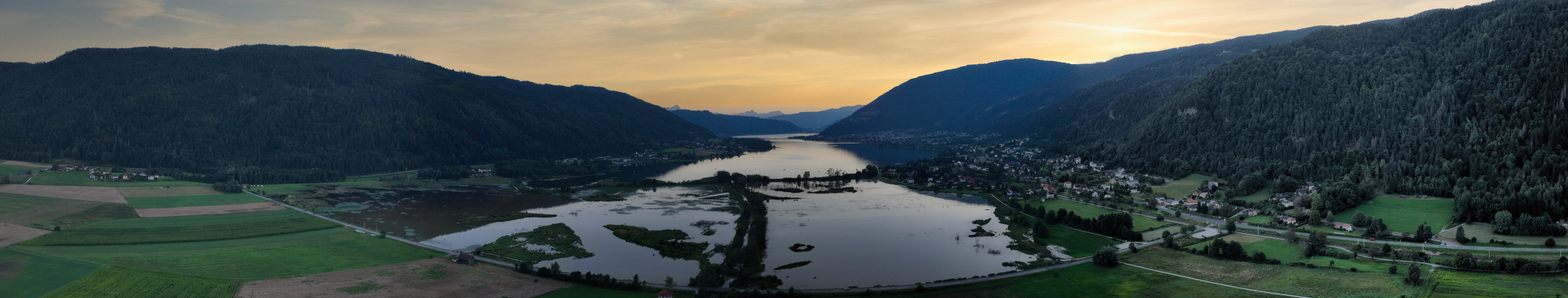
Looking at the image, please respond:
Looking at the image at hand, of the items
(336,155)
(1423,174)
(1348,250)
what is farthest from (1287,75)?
(336,155)

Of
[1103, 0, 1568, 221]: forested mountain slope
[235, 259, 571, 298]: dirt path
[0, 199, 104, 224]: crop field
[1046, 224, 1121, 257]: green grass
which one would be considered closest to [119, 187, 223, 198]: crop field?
[0, 199, 104, 224]: crop field

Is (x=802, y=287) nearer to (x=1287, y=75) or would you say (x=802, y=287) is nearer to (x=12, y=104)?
(x=1287, y=75)

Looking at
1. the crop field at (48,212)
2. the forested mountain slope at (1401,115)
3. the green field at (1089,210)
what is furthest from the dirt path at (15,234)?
the forested mountain slope at (1401,115)

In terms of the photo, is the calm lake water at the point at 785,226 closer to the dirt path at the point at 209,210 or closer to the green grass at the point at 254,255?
the green grass at the point at 254,255

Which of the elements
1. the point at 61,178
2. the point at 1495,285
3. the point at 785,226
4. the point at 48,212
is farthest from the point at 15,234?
the point at 1495,285

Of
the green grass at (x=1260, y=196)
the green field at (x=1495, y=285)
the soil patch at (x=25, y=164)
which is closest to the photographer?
the green field at (x=1495, y=285)

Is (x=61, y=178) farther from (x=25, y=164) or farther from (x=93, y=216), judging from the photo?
(x=93, y=216)
